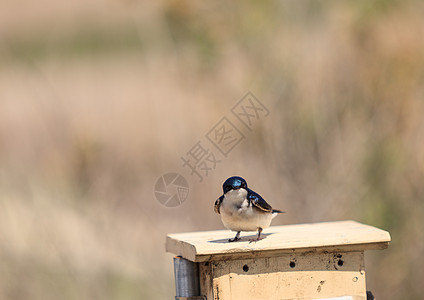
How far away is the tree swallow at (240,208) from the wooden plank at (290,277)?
0.14 metres

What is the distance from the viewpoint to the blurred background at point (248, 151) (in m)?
5.43

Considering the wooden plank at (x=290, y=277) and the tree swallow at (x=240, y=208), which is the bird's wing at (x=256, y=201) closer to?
the tree swallow at (x=240, y=208)

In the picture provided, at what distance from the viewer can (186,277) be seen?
325 centimetres

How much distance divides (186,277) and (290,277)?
40 cm

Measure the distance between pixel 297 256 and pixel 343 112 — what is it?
2509 mm

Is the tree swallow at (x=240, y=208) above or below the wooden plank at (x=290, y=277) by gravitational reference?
above

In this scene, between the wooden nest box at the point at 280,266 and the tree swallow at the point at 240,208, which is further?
the tree swallow at the point at 240,208

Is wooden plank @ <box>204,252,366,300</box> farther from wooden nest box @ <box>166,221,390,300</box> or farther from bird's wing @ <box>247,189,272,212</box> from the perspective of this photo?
bird's wing @ <box>247,189,272,212</box>

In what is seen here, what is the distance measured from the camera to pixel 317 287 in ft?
10.3

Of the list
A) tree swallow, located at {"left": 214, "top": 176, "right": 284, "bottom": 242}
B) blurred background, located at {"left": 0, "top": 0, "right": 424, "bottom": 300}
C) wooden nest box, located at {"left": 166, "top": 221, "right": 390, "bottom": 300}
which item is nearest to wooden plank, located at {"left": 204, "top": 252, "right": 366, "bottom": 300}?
wooden nest box, located at {"left": 166, "top": 221, "right": 390, "bottom": 300}

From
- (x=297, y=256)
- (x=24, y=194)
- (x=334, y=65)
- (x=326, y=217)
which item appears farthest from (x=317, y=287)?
(x=24, y=194)

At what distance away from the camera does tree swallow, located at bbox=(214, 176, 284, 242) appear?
320cm

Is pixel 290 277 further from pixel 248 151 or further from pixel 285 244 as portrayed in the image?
pixel 248 151

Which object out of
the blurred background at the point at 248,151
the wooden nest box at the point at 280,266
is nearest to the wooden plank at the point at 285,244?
the wooden nest box at the point at 280,266
